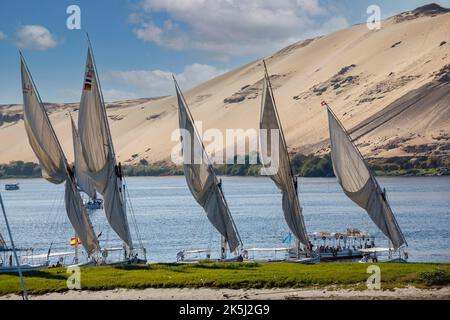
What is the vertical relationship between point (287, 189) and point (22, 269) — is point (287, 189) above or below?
above

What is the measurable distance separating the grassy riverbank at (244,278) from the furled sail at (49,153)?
644cm

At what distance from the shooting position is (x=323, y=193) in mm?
116250

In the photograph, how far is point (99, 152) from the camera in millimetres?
41188

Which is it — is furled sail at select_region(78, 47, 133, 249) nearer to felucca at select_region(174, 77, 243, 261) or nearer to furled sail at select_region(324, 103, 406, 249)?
felucca at select_region(174, 77, 243, 261)

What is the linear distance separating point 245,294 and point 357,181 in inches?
637

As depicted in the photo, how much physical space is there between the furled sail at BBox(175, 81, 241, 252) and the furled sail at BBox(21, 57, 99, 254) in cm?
523

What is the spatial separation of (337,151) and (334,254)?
16.4ft

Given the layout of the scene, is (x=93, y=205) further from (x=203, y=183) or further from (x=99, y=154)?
(x=99, y=154)

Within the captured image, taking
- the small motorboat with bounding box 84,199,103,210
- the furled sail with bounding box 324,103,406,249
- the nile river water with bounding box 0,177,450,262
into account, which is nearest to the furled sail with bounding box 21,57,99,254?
the nile river water with bounding box 0,177,450,262

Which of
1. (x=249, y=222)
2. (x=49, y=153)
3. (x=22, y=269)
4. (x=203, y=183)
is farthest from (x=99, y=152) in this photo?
(x=249, y=222)

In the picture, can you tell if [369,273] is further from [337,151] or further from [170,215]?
[170,215]

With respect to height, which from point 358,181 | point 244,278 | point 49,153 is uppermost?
point 49,153

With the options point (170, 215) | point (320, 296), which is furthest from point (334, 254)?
point (170, 215)

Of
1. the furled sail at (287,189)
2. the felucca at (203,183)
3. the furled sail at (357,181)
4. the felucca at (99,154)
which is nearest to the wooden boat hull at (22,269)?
the felucca at (99,154)
